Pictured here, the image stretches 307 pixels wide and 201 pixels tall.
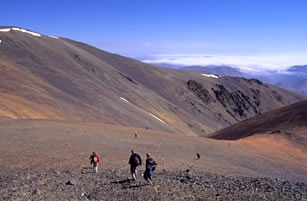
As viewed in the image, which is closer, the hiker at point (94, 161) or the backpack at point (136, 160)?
the backpack at point (136, 160)

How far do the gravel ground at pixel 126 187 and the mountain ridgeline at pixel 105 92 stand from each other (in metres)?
15.2

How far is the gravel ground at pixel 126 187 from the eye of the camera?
11.1 meters

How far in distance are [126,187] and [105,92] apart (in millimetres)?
39552

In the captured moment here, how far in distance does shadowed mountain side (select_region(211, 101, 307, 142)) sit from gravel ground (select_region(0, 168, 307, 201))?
19883 mm

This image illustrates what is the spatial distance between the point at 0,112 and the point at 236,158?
15.9 metres

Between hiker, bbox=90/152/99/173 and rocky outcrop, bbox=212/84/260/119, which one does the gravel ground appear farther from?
rocky outcrop, bbox=212/84/260/119

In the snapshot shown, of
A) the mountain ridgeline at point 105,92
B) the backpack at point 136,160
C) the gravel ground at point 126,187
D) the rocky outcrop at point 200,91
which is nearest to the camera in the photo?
the gravel ground at point 126,187

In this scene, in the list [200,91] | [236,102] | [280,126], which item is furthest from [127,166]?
[236,102]

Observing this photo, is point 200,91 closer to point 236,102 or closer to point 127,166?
point 236,102

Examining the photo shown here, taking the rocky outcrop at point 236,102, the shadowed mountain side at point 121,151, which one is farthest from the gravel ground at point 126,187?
the rocky outcrop at point 236,102

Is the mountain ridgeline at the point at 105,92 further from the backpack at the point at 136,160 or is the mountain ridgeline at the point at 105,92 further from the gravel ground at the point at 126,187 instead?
the backpack at the point at 136,160

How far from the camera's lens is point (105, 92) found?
168 ft

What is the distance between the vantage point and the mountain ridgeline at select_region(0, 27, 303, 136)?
36.1 meters

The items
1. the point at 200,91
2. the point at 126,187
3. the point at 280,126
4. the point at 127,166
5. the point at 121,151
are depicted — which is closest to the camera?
the point at 126,187
